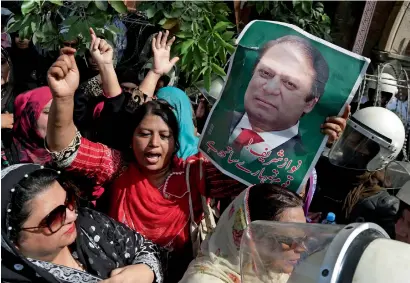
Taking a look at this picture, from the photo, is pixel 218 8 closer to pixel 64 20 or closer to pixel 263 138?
pixel 64 20

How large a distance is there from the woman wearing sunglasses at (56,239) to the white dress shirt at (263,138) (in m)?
0.56

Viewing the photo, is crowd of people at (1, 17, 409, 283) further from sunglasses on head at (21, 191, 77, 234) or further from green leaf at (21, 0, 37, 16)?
green leaf at (21, 0, 37, 16)

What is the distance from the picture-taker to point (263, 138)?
2.20 metres

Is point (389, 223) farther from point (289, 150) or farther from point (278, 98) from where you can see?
point (278, 98)

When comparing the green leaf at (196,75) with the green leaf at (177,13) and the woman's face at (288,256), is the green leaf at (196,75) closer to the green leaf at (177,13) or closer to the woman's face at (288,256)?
the green leaf at (177,13)

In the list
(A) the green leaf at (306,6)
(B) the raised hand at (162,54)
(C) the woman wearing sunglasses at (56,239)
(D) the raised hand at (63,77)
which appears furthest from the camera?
(A) the green leaf at (306,6)

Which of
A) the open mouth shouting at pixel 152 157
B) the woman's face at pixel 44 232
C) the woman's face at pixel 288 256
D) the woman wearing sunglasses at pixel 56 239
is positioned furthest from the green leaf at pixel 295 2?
the woman's face at pixel 288 256

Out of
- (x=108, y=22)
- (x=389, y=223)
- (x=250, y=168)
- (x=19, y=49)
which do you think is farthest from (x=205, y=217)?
(x=19, y=49)

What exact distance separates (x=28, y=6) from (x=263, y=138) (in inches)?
62.3

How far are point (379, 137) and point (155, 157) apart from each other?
6.76 feet

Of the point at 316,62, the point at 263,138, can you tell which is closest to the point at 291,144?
the point at 263,138

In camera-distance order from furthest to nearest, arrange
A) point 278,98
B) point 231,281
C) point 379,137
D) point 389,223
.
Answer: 1. point 379,137
2. point 389,223
3. point 278,98
4. point 231,281

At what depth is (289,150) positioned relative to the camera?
2.20 meters

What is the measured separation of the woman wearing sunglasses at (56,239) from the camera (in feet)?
5.43
